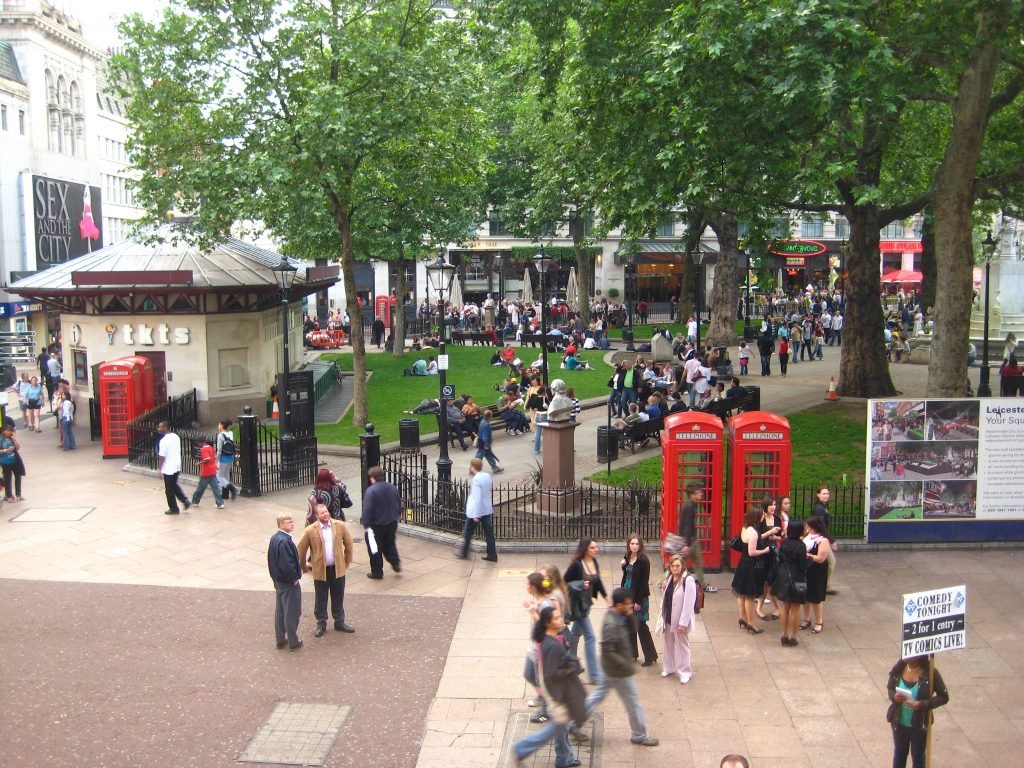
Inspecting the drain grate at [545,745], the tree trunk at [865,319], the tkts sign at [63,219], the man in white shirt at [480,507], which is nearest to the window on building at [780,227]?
the tree trunk at [865,319]

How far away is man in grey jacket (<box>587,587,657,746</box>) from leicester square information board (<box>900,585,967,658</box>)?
223 centimetres

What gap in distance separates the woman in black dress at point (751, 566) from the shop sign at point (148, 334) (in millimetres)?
Answer: 17610

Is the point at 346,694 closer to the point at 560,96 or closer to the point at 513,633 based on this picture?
the point at 513,633

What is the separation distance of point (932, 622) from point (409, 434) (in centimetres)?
1405

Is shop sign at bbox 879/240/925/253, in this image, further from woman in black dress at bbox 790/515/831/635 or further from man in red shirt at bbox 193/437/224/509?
woman in black dress at bbox 790/515/831/635

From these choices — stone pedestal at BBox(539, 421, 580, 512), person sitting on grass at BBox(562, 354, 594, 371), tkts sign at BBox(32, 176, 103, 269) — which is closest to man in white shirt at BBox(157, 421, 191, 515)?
stone pedestal at BBox(539, 421, 580, 512)

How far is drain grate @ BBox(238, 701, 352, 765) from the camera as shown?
9.00m

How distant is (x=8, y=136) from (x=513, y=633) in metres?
44.2

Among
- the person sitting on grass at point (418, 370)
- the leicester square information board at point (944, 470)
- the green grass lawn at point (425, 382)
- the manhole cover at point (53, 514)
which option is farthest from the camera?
the person sitting on grass at point (418, 370)

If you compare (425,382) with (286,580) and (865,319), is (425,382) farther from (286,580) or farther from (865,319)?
(286,580)

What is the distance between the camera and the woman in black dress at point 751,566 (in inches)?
449

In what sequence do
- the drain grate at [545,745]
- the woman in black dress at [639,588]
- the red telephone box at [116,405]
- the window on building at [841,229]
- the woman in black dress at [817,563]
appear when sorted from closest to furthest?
the drain grate at [545,745] → the woman in black dress at [639,588] → the woman in black dress at [817,563] → the red telephone box at [116,405] → the window on building at [841,229]

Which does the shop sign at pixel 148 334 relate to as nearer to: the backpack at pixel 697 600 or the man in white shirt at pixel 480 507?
the man in white shirt at pixel 480 507

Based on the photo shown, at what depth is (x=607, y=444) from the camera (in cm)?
1953
